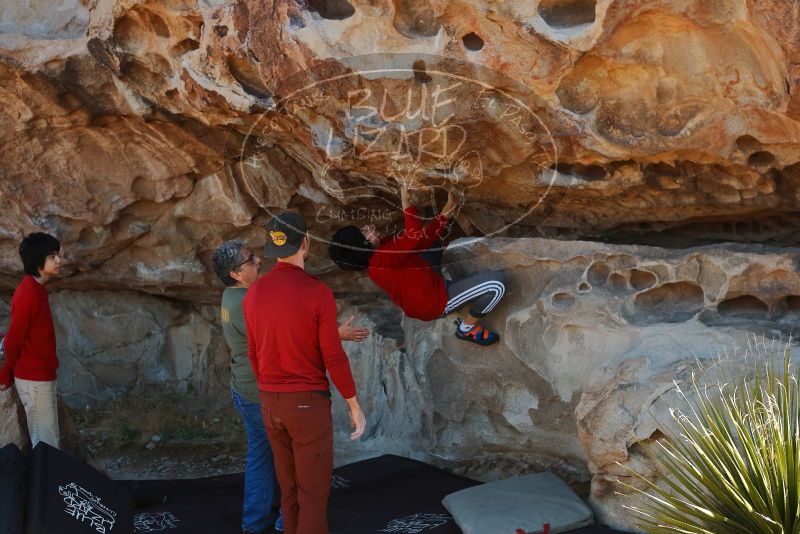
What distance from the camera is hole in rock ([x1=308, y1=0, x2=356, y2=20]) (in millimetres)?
4367

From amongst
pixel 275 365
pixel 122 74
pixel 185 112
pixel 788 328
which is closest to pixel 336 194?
pixel 185 112

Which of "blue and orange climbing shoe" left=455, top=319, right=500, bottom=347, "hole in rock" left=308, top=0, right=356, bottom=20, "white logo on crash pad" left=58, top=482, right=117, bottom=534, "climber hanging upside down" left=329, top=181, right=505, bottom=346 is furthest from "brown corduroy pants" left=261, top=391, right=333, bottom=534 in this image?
"hole in rock" left=308, top=0, right=356, bottom=20

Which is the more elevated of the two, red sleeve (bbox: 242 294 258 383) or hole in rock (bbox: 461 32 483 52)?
hole in rock (bbox: 461 32 483 52)

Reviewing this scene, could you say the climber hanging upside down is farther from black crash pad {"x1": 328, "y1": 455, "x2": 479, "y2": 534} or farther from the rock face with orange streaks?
black crash pad {"x1": 328, "y1": 455, "x2": 479, "y2": 534}

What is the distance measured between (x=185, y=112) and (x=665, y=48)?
267cm

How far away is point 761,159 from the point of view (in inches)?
163

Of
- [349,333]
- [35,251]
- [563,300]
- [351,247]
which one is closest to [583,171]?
[563,300]

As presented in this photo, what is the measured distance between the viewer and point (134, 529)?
456 centimetres

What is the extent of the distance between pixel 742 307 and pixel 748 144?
755 mm

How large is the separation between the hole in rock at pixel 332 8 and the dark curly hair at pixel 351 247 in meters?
1.19

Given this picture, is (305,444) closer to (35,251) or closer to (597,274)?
(597,274)

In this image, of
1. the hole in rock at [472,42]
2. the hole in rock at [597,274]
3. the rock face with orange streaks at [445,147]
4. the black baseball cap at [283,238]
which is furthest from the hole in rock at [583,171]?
the black baseball cap at [283,238]

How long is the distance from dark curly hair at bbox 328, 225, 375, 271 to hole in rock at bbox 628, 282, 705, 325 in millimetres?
1438

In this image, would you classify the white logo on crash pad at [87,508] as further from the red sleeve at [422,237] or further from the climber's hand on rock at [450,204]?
the climber's hand on rock at [450,204]
